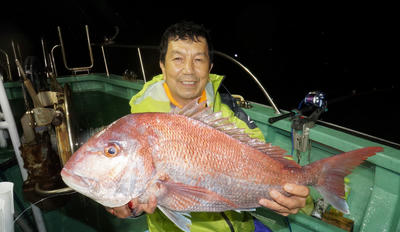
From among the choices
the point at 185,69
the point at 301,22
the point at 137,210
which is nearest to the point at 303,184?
the point at 137,210

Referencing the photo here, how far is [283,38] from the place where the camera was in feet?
156

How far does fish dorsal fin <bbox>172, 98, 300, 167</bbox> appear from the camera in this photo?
130cm

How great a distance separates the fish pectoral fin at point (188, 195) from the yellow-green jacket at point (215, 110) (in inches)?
21.8

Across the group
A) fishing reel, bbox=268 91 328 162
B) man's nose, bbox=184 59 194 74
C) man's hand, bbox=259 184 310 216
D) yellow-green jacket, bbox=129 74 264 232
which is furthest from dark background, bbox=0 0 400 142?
man's hand, bbox=259 184 310 216

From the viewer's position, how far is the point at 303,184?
1.37m

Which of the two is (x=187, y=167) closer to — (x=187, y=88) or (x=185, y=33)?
(x=187, y=88)

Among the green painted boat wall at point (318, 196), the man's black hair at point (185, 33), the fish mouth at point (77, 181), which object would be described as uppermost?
the man's black hair at point (185, 33)

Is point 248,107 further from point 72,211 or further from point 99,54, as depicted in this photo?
point 99,54

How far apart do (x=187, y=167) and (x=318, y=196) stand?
1.81 meters

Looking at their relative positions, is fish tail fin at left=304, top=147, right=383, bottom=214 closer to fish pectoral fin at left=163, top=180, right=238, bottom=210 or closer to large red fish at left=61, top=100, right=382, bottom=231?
large red fish at left=61, top=100, right=382, bottom=231

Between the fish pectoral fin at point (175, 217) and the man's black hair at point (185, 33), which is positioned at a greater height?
the man's black hair at point (185, 33)

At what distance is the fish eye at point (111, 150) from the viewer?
1.09 m

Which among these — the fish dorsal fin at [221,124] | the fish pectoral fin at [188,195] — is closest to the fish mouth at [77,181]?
the fish pectoral fin at [188,195]

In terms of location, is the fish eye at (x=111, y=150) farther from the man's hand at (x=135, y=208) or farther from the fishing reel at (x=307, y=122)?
the fishing reel at (x=307, y=122)
